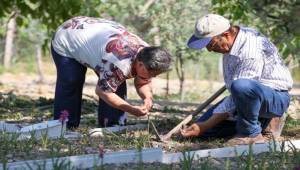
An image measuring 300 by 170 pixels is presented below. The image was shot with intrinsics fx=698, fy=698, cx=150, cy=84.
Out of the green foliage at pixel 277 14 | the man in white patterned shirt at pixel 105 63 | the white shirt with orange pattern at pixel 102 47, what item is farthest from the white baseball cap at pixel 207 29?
the green foliage at pixel 277 14

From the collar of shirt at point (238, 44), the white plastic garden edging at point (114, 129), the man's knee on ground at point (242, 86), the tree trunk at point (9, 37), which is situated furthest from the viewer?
the tree trunk at point (9, 37)

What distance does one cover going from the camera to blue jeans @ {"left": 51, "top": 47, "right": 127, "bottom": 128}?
5.31 meters

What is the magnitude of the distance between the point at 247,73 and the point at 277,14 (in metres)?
4.08

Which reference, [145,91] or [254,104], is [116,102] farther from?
[254,104]

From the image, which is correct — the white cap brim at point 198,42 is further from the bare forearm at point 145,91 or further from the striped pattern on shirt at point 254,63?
the bare forearm at point 145,91

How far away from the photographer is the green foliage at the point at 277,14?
7.56 metres

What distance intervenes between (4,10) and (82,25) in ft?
12.7

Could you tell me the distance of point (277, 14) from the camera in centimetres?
848

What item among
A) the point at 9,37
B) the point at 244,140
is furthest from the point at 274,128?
the point at 9,37

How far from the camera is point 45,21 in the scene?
9.11 meters

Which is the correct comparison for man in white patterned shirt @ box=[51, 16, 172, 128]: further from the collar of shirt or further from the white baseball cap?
the collar of shirt

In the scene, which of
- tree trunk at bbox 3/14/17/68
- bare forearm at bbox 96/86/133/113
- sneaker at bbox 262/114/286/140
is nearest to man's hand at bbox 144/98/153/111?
bare forearm at bbox 96/86/133/113

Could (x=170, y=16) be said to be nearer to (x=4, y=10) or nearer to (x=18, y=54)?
(x=4, y=10)

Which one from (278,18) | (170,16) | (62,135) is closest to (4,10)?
(170,16)
